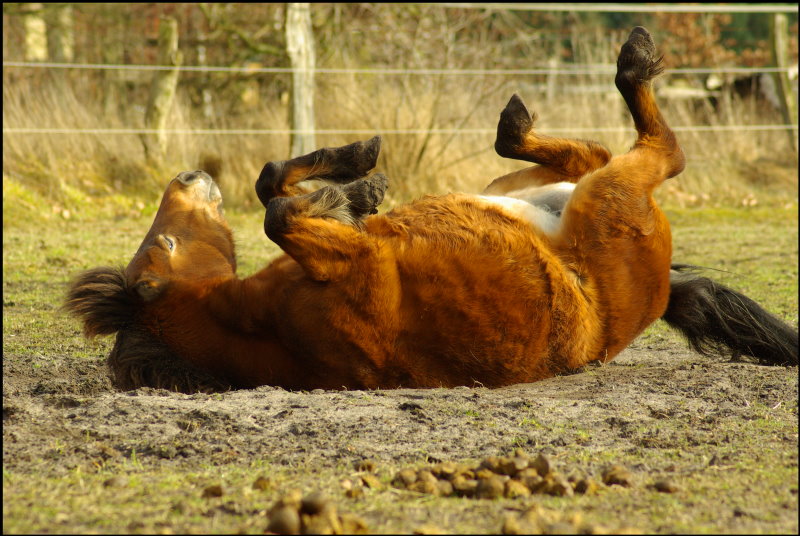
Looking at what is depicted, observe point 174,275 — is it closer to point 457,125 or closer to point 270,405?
point 270,405

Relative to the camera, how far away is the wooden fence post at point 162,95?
10.4 m

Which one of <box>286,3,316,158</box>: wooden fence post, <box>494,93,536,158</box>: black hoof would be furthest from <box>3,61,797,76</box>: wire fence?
<box>494,93,536,158</box>: black hoof

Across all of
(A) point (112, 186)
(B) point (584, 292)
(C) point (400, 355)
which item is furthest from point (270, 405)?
(A) point (112, 186)

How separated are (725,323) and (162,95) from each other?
26.9ft

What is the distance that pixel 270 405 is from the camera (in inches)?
130

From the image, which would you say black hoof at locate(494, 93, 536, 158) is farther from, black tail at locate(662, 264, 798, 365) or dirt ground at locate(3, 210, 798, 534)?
dirt ground at locate(3, 210, 798, 534)

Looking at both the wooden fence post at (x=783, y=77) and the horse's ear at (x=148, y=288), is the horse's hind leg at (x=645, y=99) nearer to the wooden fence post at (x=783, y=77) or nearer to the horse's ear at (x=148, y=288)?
the horse's ear at (x=148, y=288)

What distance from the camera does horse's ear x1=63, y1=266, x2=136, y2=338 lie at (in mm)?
3650

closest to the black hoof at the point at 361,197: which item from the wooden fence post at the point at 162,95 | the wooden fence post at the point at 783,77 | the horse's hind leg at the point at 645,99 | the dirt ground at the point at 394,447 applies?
the dirt ground at the point at 394,447

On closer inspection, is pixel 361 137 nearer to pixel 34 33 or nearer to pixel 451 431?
pixel 451 431

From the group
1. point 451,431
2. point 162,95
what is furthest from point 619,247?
point 162,95

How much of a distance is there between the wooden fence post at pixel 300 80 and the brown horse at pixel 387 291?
20.7 ft

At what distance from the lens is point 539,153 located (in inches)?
185

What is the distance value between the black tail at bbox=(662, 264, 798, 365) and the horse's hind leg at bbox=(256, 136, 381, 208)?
1.66 metres
